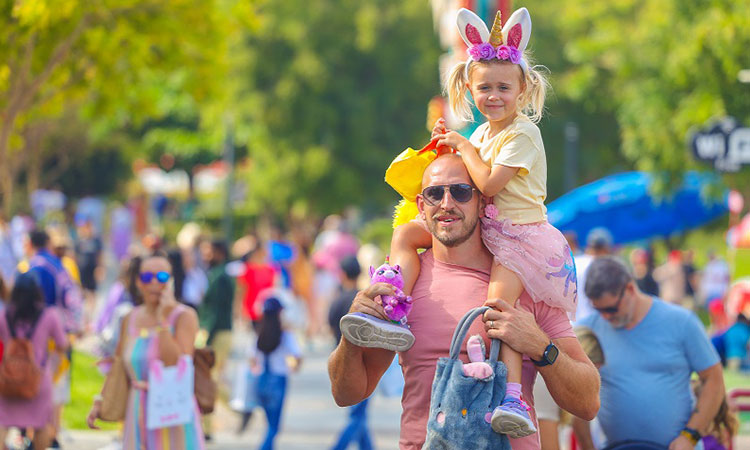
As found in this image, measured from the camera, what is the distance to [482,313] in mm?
4180

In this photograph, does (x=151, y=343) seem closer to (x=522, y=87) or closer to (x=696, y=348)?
(x=696, y=348)

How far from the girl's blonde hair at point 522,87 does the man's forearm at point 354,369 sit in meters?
0.92

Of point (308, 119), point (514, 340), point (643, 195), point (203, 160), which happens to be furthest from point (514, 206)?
point (203, 160)

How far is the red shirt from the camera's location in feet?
54.2

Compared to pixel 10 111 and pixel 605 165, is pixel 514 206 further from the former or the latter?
pixel 605 165

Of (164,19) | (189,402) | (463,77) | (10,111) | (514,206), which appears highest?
(164,19)

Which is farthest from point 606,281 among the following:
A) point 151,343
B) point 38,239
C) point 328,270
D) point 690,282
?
point 690,282

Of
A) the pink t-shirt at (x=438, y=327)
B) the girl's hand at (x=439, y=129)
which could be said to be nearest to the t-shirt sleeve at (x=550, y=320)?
the pink t-shirt at (x=438, y=327)

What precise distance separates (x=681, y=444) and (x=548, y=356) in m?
2.41

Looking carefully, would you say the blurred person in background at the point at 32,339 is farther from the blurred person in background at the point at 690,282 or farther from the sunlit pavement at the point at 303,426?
the blurred person in background at the point at 690,282

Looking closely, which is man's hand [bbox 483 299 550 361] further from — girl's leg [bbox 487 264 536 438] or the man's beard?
the man's beard

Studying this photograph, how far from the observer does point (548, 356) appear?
4.13 metres

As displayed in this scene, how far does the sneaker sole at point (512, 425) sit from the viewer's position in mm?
3949

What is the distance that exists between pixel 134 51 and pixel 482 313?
974 centimetres
